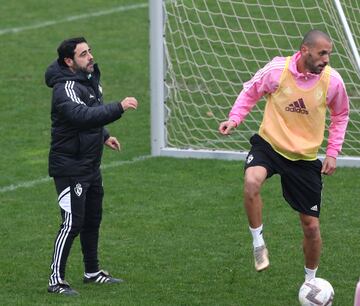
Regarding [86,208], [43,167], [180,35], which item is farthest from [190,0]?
Answer: [86,208]

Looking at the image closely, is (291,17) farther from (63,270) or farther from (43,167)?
(63,270)

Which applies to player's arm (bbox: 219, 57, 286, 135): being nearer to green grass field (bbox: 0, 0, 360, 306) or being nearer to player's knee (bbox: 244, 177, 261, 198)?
player's knee (bbox: 244, 177, 261, 198)

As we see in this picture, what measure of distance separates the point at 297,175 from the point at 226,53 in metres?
6.56

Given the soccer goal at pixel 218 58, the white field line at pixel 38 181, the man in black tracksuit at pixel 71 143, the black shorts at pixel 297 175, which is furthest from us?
the soccer goal at pixel 218 58

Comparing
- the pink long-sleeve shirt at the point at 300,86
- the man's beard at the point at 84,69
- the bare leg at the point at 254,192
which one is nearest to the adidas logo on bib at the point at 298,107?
the pink long-sleeve shirt at the point at 300,86

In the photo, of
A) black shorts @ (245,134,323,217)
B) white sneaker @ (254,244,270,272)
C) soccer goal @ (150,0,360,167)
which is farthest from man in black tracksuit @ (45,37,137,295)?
soccer goal @ (150,0,360,167)

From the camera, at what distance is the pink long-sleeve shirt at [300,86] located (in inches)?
331

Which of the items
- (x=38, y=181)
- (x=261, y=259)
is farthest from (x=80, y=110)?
(x=38, y=181)

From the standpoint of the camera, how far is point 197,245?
10188mm

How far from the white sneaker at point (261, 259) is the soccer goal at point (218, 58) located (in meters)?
4.54

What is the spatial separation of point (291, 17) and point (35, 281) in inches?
249

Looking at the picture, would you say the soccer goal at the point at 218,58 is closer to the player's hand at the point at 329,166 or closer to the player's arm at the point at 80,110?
the player's hand at the point at 329,166

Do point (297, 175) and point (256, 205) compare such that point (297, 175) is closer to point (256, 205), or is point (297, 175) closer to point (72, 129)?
point (256, 205)

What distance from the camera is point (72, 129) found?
8664 millimetres
